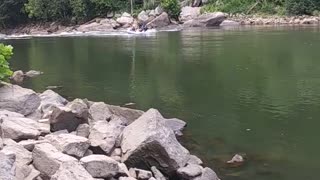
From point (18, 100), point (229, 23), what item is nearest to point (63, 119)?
point (18, 100)

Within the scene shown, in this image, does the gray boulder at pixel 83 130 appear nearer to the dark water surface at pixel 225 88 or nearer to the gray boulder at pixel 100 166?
the gray boulder at pixel 100 166

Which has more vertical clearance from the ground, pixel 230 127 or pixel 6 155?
pixel 6 155

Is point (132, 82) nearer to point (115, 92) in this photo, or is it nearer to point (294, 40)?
point (115, 92)

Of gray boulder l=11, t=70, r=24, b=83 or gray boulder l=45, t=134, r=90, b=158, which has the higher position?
gray boulder l=45, t=134, r=90, b=158

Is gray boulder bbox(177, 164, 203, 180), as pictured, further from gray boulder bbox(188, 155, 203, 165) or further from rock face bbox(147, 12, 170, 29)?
A: rock face bbox(147, 12, 170, 29)

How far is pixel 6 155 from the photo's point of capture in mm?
10430

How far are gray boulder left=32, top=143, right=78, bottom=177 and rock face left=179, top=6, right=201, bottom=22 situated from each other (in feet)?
253

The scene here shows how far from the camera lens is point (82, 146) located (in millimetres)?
13523

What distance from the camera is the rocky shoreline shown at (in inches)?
3147

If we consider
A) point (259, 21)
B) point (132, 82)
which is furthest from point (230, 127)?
point (259, 21)

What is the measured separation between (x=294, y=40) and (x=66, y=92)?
2715 cm

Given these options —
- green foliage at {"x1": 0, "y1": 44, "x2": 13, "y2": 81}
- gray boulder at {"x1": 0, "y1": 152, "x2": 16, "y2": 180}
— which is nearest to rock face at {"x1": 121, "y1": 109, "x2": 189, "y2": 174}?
gray boulder at {"x1": 0, "y1": 152, "x2": 16, "y2": 180}

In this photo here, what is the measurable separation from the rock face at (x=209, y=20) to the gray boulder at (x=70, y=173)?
72.3 m

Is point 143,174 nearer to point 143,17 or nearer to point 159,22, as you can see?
point 159,22
